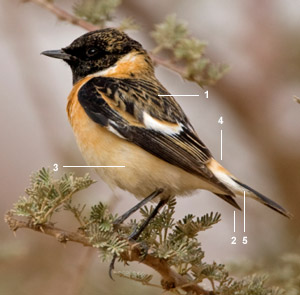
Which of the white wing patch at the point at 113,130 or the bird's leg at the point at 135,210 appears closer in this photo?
the bird's leg at the point at 135,210

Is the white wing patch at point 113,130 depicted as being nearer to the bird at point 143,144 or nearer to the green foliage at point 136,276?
the bird at point 143,144

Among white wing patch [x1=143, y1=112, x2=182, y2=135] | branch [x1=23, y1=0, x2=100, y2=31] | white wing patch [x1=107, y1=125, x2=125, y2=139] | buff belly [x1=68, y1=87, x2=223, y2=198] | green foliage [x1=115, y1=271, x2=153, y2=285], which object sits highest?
branch [x1=23, y1=0, x2=100, y2=31]

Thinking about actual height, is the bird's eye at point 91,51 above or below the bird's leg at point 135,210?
above

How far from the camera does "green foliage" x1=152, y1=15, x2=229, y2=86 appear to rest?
4137mm

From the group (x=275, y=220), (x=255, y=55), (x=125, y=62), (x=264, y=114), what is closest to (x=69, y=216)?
(x=125, y=62)

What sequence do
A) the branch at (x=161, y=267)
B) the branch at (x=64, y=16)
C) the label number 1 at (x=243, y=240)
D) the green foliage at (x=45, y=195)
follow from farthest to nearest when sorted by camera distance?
the label number 1 at (x=243, y=240), the branch at (x=64, y=16), the branch at (x=161, y=267), the green foliage at (x=45, y=195)

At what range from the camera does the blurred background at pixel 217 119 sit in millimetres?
4957

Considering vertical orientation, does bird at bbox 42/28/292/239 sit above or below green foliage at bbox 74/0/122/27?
below

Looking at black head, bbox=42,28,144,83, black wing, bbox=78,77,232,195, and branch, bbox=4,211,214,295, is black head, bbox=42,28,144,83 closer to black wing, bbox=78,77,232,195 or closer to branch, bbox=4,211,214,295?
black wing, bbox=78,77,232,195

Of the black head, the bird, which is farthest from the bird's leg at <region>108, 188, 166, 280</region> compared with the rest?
the black head

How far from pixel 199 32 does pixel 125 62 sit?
2.10 m

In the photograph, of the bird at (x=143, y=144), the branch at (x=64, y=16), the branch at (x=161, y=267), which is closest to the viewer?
the branch at (x=161, y=267)

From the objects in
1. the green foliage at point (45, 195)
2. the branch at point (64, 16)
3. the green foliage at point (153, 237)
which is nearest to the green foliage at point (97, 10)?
the branch at point (64, 16)

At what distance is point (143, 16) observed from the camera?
21.6 feet
